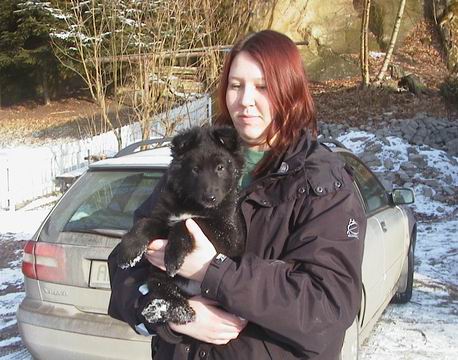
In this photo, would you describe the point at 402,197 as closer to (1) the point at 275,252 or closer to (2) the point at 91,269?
(2) the point at 91,269

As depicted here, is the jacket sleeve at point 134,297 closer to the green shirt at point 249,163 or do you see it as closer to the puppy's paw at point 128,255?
the puppy's paw at point 128,255

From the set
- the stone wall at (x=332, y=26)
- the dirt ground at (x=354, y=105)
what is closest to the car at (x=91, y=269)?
the dirt ground at (x=354, y=105)

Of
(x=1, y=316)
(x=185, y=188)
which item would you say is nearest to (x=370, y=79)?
(x=1, y=316)

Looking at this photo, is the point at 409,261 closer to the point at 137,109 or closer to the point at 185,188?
the point at 185,188

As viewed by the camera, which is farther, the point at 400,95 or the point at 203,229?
the point at 400,95

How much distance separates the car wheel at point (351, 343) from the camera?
381 centimetres

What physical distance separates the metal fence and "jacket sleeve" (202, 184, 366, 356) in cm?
973

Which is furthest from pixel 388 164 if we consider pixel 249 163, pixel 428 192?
pixel 249 163

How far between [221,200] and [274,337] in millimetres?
616

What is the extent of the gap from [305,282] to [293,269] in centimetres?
7

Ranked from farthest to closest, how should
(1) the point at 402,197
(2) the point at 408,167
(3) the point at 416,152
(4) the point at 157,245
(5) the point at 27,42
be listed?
(5) the point at 27,42
(3) the point at 416,152
(2) the point at 408,167
(1) the point at 402,197
(4) the point at 157,245

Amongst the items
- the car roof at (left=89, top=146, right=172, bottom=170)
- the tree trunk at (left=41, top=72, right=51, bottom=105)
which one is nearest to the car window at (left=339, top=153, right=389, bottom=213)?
the car roof at (left=89, top=146, right=172, bottom=170)

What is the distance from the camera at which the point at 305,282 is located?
1.75 m

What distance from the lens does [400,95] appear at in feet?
58.4
